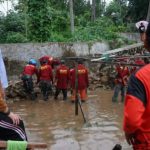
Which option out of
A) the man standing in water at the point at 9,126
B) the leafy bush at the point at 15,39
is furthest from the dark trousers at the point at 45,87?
the man standing in water at the point at 9,126

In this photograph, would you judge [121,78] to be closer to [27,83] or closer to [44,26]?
[27,83]

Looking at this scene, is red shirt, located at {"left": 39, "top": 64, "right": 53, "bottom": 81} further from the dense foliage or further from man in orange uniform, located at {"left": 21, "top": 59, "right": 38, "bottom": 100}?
the dense foliage

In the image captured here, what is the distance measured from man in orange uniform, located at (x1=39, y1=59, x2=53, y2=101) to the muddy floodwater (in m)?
A: 0.38

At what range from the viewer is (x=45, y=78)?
16.2 metres

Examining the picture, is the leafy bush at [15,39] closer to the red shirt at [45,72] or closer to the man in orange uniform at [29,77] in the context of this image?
the man in orange uniform at [29,77]

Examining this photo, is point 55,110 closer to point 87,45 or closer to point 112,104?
point 112,104

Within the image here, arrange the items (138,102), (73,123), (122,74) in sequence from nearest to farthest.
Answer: (138,102) → (73,123) → (122,74)

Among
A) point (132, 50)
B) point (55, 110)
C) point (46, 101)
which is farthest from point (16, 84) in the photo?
point (132, 50)

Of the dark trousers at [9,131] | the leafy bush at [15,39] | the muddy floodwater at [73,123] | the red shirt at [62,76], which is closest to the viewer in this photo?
the dark trousers at [9,131]

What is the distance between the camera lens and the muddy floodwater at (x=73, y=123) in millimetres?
9411

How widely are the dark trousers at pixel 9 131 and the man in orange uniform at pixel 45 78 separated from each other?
1160cm

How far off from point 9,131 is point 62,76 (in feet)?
38.5

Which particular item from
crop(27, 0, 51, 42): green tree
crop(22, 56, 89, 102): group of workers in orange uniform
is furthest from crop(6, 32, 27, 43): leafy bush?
crop(22, 56, 89, 102): group of workers in orange uniform

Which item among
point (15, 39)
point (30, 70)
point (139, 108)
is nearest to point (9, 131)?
point (139, 108)
